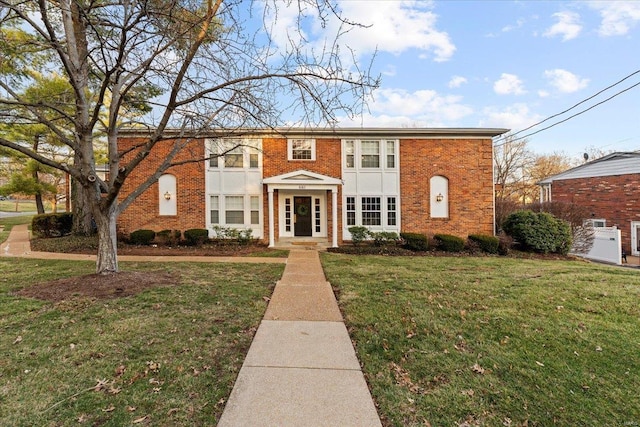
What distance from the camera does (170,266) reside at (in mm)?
8148

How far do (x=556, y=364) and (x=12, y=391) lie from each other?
519cm

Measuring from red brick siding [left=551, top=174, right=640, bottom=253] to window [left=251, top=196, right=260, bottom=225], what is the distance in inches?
752

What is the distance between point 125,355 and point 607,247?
18.3 metres

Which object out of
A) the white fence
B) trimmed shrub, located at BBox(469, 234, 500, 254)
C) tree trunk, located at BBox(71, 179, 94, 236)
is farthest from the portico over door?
the white fence

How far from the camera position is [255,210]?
44.7 ft

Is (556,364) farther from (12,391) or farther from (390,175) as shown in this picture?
(390,175)

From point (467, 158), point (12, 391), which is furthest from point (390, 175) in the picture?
point (12, 391)

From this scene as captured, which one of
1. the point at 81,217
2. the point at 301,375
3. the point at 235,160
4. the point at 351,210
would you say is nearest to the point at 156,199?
the point at 81,217

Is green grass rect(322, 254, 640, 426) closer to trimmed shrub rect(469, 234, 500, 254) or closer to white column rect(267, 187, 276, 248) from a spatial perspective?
trimmed shrub rect(469, 234, 500, 254)

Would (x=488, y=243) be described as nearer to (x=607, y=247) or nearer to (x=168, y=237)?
(x=607, y=247)

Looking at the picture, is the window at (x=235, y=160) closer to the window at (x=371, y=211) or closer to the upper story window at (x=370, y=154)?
the upper story window at (x=370, y=154)

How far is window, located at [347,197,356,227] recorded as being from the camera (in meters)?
13.6

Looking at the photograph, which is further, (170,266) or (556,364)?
(170,266)

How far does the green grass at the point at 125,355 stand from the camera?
2.46 metres
